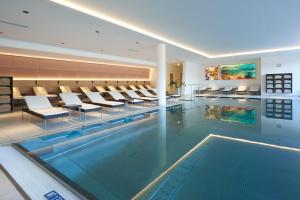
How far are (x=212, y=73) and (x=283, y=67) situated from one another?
5.65 meters

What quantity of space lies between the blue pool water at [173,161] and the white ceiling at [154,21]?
10.5 feet

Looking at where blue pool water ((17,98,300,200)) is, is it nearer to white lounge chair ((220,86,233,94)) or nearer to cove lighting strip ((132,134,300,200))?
cove lighting strip ((132,134,300,200))

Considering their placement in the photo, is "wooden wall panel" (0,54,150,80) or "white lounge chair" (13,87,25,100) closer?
"white lounge chair" (13,87,25,100)

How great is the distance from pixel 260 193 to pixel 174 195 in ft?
3.41

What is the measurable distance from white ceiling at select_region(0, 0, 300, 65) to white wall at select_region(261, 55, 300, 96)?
18.5ft

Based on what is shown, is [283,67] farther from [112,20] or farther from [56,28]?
[56,28]

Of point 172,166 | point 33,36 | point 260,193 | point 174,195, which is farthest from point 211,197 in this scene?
point 33,36

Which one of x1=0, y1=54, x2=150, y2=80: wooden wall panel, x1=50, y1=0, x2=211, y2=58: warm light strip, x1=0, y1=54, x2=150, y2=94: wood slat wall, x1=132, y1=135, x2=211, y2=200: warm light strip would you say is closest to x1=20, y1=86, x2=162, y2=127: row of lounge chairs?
x1=0, y1=54, x2=150, y2=94: wood slat wall

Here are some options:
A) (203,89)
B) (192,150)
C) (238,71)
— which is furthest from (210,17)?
(203,89)

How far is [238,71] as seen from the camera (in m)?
16.1

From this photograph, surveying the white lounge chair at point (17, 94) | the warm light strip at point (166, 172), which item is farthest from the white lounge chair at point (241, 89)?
the white lounge chair at point (17, 94)

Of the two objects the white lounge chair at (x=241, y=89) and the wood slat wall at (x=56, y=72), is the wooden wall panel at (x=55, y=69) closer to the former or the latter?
the wood slat wall at (x=56, y=72)

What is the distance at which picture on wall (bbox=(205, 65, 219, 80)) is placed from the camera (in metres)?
17.3

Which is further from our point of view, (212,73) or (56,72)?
(212,73)
